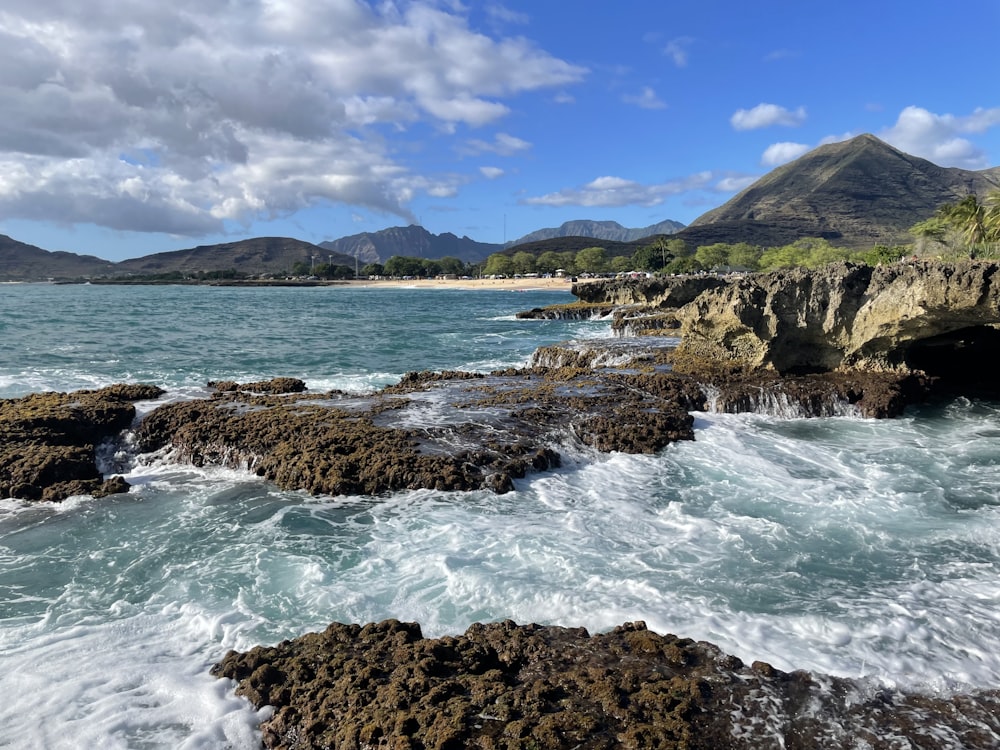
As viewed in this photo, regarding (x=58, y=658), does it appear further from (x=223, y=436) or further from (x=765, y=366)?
(x=765, y=366)

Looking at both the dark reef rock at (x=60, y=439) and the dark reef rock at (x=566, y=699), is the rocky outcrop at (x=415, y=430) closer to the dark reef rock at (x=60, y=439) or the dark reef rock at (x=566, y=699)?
the dark reef rock at (x=60, y=439)

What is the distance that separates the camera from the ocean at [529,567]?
6.61 m

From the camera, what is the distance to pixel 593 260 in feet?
519

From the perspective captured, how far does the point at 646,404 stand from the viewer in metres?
17.5

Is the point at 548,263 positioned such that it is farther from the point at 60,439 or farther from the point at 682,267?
the point at 60,439

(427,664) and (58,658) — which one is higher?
(427,664)

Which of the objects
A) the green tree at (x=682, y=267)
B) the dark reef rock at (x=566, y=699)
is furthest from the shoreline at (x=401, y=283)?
the dark reef rock at (x=566, y=699)

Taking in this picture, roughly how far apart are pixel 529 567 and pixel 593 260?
6071 inches

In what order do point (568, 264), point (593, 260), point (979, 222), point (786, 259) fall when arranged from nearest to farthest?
1. point (979, 222)
2. point (786, 259)
3. point (593, 260)
4. point (568, 264)

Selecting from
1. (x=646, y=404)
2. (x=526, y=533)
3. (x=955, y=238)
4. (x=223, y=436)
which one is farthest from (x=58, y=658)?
(x=955, y=238)

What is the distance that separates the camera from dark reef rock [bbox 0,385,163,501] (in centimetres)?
1221

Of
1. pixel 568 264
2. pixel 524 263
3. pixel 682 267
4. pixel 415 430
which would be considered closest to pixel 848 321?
pixel 415 430

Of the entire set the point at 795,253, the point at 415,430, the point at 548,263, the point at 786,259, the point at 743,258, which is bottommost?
the point at 415,430

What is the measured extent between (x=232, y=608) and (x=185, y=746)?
2591 mm
